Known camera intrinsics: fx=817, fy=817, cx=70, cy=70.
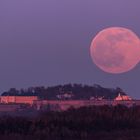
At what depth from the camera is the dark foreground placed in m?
41.3

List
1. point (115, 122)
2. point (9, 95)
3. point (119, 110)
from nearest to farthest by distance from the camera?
point (115, 122), point (119, 110), point (9, 95)

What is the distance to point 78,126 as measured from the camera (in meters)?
45.7

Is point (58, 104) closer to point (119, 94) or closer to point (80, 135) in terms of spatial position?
point (119, 94)

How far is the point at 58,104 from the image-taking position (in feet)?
306

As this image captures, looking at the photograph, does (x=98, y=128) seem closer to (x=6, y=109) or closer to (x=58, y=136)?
(x=58, y=136)

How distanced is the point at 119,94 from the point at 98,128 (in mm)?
62383

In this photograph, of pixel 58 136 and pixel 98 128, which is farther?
pixel 98 128

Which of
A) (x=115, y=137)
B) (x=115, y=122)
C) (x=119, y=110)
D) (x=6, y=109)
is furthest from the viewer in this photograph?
(x=6, y=109)

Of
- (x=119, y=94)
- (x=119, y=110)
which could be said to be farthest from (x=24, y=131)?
(x=119, y=94)

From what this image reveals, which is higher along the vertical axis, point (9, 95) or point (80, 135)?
point (9, 95)

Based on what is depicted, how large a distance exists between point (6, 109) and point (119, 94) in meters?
22.2

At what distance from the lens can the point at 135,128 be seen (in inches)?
1800

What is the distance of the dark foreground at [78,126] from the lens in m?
41.3

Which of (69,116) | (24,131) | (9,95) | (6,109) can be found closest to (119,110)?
(69,116)
